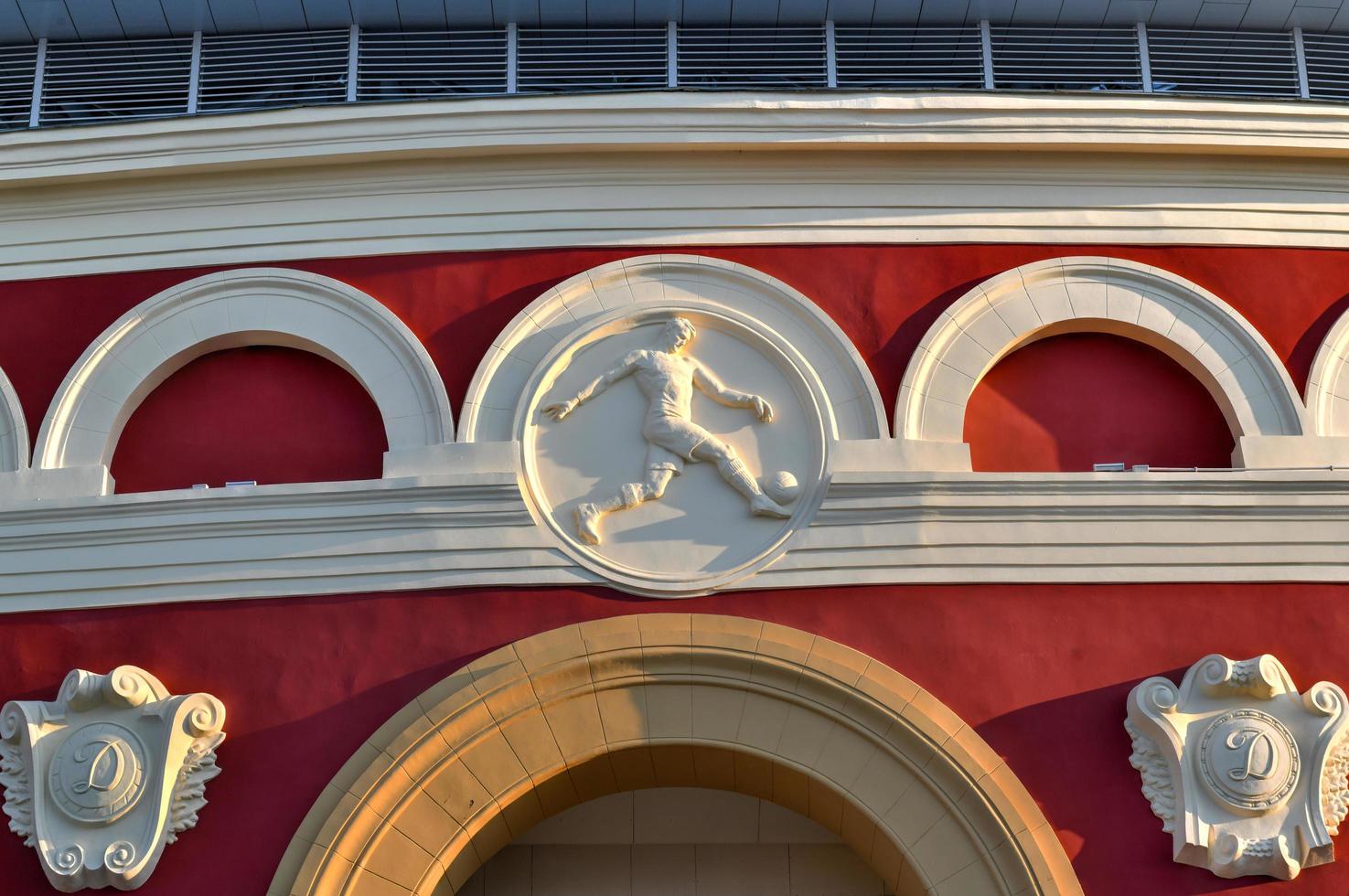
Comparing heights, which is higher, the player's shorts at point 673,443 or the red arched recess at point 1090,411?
the red arched recess at point 1090,411

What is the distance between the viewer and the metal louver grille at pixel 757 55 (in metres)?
13.2

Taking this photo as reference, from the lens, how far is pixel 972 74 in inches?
527

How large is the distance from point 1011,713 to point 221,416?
19.4 ft

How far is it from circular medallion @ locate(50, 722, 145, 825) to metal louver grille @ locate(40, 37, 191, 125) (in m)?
5.10

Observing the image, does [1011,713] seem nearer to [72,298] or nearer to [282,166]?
[282,166]

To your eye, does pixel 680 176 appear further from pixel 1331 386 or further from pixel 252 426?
pixel 1331 386

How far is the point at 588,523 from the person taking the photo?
11.5 m

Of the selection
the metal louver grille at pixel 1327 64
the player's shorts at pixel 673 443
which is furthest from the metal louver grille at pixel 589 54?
the metal louver grille at pixel 1327 64

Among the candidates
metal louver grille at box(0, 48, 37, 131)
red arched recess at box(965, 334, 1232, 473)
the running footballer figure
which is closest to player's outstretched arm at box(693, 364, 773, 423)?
the running footballer figure

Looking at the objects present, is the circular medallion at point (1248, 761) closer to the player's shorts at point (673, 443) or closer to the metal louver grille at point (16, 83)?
the player's shorts at point (673, 443)

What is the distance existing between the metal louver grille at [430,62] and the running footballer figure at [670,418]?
275cm

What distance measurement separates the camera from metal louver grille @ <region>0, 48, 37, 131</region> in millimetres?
13328

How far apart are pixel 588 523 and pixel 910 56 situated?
470 cm

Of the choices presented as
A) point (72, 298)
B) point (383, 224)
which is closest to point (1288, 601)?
point (383, 224)
